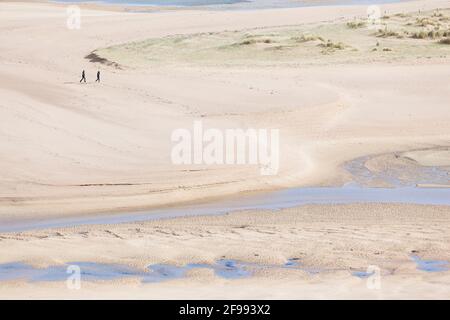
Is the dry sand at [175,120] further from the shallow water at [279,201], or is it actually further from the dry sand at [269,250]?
the dry sand at [269,250]

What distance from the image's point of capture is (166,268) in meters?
11.5

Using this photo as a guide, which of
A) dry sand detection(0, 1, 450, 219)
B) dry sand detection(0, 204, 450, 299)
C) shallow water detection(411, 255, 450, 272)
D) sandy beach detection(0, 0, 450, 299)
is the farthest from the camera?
dry sand detection(0, 1, 450, 219)

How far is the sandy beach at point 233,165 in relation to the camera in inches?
456

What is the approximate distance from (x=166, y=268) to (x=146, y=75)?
59.7 ft

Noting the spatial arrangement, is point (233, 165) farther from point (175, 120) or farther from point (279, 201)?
point (175, 120)

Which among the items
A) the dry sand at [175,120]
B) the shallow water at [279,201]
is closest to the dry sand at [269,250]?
the shallow water at [279,201]

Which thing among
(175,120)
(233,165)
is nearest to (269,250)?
(233,165)

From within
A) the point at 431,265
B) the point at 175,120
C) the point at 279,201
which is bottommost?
the point at 279,201

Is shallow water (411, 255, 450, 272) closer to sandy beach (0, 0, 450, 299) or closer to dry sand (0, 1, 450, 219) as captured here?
sandy beach (0, 0, 450, 299)

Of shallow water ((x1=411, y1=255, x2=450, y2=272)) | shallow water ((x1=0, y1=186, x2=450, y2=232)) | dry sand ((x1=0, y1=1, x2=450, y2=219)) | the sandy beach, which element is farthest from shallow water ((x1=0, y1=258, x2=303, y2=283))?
dry sand ((x1=0, y1=1, x2=450, y2=219))

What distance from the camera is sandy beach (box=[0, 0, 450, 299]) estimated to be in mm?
11577

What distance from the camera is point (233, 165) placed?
1777 cm

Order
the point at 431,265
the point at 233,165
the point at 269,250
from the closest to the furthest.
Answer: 1. the point at 431,265
2. the point at 269,250
3. the point at 233,165
